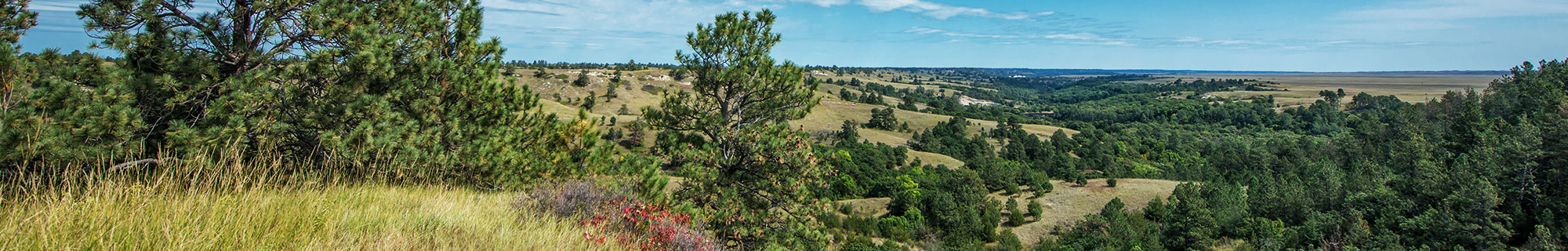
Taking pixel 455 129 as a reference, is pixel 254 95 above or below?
above

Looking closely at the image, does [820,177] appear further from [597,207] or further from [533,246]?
[533,246]

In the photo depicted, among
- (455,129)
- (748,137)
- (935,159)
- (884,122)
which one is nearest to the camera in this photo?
(455,129)

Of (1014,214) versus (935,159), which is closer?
(1014,214)

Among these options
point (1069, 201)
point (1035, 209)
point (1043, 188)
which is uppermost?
point (1043, 188)

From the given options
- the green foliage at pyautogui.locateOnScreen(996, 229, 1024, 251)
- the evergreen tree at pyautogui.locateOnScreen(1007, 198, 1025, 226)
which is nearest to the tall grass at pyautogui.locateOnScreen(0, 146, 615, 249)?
the green foliage at pyautogui.locateOnScreen(996, 229, 1024, 251)

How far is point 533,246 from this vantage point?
4496 millimetres

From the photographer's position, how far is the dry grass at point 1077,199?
4722 centimetres

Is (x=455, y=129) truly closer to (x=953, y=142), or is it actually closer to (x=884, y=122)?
(x=953, y=142)

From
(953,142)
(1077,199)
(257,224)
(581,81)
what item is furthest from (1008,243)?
(581,81)

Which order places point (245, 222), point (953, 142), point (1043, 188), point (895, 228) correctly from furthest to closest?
point (953, 142) < point (1043, 188) < point (895, 228) < point (245, 222)

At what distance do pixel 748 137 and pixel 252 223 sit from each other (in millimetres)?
9212

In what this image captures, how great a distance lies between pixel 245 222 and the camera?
11.5 ft

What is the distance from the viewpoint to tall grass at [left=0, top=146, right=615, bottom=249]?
10.0ft

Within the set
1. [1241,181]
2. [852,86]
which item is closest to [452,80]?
[1241,181]
